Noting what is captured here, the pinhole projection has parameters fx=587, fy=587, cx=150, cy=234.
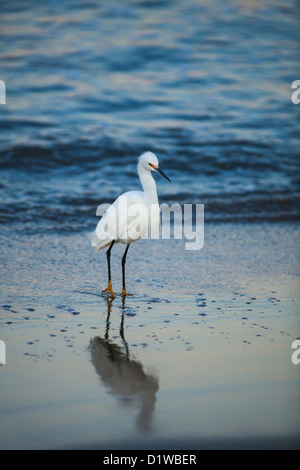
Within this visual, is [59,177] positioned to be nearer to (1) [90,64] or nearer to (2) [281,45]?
(1) [90,64]

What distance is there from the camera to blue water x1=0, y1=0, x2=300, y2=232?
739cm

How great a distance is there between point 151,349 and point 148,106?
24.7ft

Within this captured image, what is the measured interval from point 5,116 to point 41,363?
695 centimetres

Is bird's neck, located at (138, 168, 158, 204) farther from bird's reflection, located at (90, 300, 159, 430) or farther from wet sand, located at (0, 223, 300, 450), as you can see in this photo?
bird's reflection, located at (90, 300, 159, 430)

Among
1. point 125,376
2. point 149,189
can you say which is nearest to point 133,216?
point 149,189

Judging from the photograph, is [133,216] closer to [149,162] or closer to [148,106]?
[149,162]

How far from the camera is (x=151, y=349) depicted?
330cm

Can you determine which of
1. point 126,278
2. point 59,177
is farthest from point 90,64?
point 126,278

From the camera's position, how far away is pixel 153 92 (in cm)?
1073

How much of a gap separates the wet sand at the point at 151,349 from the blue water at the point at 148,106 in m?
1.46

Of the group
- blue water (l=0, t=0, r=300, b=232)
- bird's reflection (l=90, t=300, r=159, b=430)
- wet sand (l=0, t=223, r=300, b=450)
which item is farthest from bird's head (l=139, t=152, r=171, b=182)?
blue water (l=0, t=0, r=300, b=232)

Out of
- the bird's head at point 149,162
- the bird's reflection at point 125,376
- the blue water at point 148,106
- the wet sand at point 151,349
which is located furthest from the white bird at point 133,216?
the blue water at point 148,106

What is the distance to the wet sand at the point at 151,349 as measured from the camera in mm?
2490

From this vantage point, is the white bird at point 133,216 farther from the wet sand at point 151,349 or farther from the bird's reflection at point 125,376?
the bird's reflection at point 125,376
